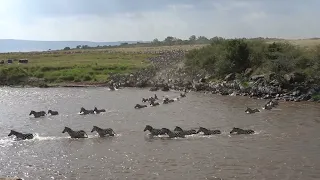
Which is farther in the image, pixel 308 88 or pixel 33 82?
pixel 33 82

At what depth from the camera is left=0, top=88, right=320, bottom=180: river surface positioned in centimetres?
2027

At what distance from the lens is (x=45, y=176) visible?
19891 millimetres

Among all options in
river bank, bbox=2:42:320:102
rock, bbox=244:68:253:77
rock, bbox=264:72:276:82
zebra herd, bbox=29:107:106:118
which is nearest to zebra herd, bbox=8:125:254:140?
zebra herd, bbox=29:107:106:118

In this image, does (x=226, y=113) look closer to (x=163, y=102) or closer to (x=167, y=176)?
(x=163, y=102)

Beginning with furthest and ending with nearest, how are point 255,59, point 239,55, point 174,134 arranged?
point 239,55 → point 255,59 → point 174,134

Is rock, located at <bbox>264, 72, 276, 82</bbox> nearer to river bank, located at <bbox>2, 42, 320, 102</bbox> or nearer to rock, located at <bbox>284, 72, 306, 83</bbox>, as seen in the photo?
river bank, located at <bbox>2, 42, 320, 102</bbox>

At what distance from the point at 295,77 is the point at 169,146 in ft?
88.4

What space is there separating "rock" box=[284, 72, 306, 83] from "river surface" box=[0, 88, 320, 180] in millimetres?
6524

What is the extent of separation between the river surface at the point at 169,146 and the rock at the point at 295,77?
257 inches

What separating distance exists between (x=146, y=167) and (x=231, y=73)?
124ft

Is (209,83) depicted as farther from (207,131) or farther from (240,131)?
(207,131)

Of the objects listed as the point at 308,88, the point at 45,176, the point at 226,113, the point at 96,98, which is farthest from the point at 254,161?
the point at 96,98

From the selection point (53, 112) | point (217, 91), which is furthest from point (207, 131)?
point (217, 91)

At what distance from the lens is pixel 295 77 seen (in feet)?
159
